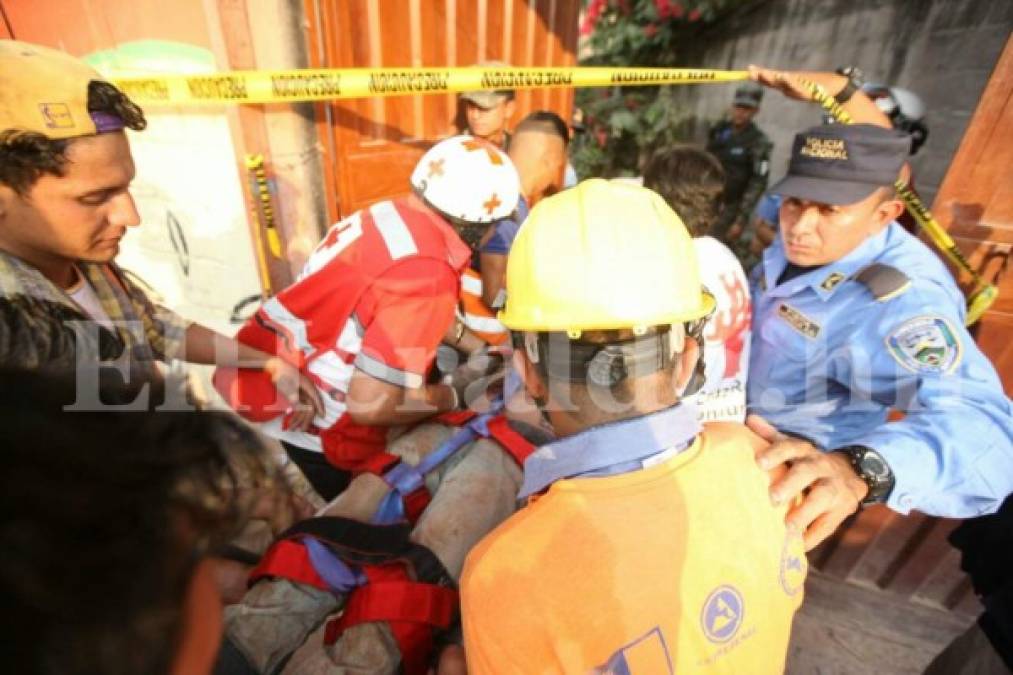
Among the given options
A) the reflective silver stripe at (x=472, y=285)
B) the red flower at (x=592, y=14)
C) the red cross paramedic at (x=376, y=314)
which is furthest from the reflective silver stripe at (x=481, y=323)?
the red flower at (x=592, y=14)

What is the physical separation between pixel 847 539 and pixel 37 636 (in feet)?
12.5

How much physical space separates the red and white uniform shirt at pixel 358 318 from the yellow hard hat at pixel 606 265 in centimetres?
79

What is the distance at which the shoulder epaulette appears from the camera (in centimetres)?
186

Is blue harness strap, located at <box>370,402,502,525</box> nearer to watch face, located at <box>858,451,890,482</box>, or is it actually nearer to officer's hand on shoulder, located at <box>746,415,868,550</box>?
officer's hand on shoulder, located at <box>746,415,868,550</box>

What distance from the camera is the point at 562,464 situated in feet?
3.26

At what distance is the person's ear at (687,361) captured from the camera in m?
1.16

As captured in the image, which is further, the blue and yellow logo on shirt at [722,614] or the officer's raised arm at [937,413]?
the officer's raised arm at [937,413]

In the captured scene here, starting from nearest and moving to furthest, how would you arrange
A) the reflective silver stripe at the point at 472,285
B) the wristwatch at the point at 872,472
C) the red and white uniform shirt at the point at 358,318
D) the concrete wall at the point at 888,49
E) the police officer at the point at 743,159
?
the wristwatch at the point at 872,472, the red and white uniform shirt at the point at 358,318, the reflective silver stripe at the point at 472,285, the concrete wall at the point at 888,49, the police officer at the point at 743,159

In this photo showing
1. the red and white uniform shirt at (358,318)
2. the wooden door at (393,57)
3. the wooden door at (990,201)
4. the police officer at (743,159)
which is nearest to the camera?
the red and white uniform shirt at (358,318)

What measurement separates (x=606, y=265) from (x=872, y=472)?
1159 mm

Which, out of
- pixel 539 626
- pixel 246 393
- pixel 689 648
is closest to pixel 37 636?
pixel 539 626

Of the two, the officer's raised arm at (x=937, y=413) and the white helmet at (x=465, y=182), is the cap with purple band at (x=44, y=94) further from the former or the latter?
the officer's raised arm at (x=937, y=413)

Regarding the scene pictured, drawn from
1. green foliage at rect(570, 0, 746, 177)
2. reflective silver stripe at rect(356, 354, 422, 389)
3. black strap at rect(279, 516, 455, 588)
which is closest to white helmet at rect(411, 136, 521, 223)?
reflective silver stripe at rect(356, 354, 422, 389)

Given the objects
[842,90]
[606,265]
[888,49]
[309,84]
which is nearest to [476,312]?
[309,84]
